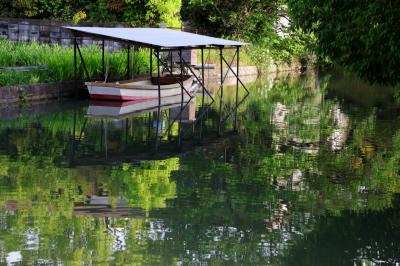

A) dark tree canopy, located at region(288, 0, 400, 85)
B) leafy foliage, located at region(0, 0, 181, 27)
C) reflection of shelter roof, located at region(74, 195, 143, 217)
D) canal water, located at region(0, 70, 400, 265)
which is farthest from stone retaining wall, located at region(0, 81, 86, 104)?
reflection of shelter roof, located at region(74, 195, 143, 217)

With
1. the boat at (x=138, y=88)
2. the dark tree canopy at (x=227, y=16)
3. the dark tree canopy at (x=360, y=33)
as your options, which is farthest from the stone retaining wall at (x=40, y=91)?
the dark tree canopy at (x=227, y=16)

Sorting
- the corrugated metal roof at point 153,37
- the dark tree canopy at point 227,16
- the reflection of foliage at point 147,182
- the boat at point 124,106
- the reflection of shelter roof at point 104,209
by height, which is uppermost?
the dark tree canopy at point 227,16

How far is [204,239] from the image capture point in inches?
418

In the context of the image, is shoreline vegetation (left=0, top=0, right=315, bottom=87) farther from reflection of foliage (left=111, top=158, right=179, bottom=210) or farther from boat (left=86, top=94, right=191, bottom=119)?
reflection of foliage (left=111, top=158, right=179, bottom=210)

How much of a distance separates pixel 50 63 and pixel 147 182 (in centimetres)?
1447

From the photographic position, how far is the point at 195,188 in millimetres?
13852

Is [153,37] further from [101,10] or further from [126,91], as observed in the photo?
[101,10]

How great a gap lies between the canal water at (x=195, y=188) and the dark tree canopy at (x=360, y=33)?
1.95 meters

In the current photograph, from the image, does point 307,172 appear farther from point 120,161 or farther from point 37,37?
point 37,37

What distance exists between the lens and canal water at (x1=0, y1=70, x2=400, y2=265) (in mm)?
10148

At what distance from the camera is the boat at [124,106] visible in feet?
78.4

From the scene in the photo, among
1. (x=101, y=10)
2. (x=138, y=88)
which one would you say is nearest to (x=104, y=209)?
(x=138, y=88)

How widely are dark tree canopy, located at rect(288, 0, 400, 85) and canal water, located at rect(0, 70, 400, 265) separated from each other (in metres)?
1.95

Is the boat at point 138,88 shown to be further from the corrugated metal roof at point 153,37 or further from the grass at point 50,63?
the corrugated metal roof at point 153,37
